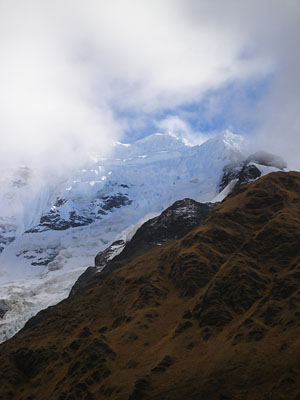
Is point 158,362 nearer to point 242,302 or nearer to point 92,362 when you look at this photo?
point 92,362

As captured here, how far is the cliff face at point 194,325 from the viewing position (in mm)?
58219

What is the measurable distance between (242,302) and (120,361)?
1757 cm

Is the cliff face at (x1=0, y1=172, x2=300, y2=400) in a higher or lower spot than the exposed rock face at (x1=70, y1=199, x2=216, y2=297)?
lower

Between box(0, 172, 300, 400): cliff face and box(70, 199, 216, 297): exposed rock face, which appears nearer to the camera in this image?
box(0, 172, 300, 400): cliff face

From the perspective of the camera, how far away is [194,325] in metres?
70.7

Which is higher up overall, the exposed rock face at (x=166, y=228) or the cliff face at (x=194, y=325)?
the exposed rock face at (x=166, y=228)

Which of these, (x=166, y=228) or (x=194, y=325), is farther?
(x=166, y=228)

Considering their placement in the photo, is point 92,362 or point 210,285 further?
point 210,285

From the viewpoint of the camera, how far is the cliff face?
58219 millimetres

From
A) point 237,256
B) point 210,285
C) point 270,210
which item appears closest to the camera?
point 210,285

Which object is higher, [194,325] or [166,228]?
[166,228]

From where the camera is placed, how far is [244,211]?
9419 cm

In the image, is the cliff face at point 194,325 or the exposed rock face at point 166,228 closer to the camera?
the cliff face at point 194,325

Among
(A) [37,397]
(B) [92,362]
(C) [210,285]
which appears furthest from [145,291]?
(A) [37,397]
